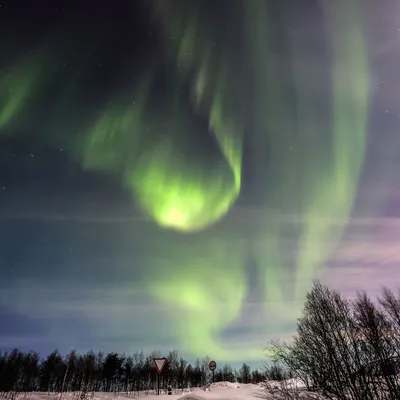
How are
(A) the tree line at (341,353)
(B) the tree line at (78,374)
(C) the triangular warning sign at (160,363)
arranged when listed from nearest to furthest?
(A) the tree line at (341,353) → (C) the triangular warning sign at (160,363) → (B) the tree line at (78,374)

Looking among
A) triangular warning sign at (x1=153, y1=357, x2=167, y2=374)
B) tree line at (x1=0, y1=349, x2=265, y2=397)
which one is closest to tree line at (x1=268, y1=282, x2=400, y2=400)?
triangular warning sign at (x1=153, y1=357, x2=167, y2=374)

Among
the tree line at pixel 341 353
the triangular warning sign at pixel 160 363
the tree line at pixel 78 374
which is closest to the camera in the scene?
the tree line at pixel 341 353

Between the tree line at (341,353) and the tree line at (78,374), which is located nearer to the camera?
the tree line at (341,353)

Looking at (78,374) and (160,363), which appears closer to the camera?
(160,363)

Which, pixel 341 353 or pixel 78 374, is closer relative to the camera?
pixel 341 353

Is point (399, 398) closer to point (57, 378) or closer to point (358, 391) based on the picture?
point (358, 391)

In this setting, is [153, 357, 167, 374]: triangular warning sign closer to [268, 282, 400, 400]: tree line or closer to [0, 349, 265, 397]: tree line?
[268, 282, 400, 400]: tree line

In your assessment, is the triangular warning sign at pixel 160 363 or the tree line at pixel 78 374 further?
the tree line at pixel 78 374

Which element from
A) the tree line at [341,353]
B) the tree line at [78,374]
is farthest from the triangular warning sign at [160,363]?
the tree line at [78,374]

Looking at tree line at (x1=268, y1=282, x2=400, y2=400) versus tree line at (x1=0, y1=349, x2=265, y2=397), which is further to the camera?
tree line at (x1=0, y1=349, x2=265, y2=397)

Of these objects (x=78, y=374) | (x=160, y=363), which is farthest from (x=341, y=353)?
(x=78, y=374)

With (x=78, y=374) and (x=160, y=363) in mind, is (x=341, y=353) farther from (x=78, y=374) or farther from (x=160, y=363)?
(x=78, y=374)

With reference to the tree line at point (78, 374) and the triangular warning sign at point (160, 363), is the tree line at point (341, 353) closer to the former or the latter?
the triangular warning sign at point (160, 363)

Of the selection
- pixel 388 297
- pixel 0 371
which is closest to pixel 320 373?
pixel 388 297
